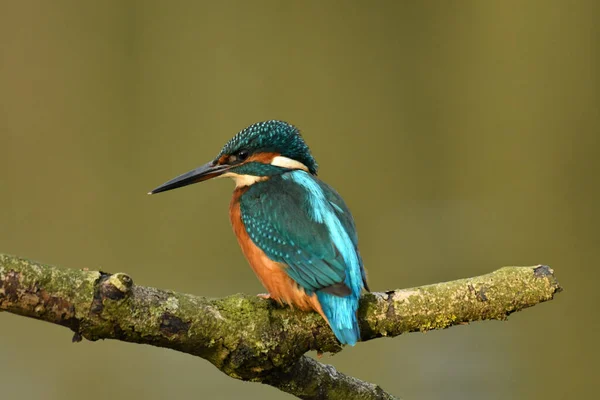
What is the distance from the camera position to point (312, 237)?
1.53 m

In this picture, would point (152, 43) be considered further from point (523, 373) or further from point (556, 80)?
point (523, 373)

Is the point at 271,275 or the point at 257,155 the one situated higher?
the point at 257,155

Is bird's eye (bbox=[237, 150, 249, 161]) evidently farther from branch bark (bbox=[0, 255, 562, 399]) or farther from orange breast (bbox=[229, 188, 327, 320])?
branch bark (bbox=[0, 255, 562, 399])

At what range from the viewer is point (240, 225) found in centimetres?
165

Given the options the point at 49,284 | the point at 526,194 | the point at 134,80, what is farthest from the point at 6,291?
the point at 526,194

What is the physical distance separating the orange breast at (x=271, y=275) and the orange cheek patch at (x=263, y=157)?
3.1 inches

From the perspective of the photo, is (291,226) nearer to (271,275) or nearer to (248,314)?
(271,275)

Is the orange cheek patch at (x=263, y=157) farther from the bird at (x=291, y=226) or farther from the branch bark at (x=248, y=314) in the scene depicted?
the branch bark at (x=248, y=314)

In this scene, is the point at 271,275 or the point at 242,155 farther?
the point at 242,155

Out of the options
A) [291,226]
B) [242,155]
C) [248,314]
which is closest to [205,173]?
[242,155]

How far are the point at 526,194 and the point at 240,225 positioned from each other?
261 cm

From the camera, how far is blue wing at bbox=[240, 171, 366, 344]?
1.39m

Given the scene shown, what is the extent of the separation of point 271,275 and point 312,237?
0.37 ft

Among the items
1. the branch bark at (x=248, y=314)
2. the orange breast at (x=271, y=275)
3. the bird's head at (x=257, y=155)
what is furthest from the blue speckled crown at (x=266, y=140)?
the branch bark at (x=248, y=314)
